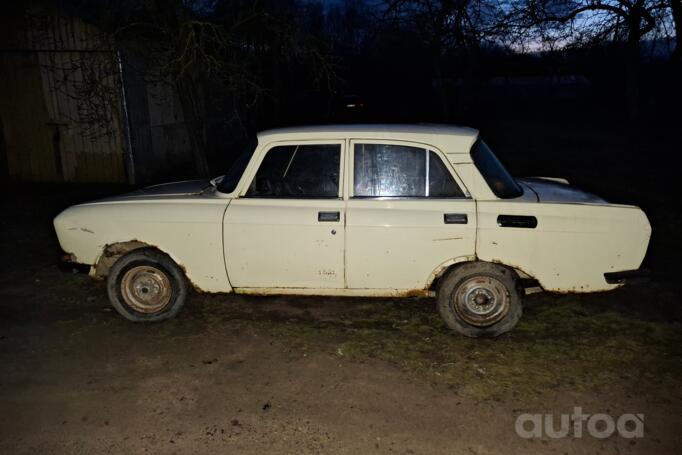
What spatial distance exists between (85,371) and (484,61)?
54.2 ft

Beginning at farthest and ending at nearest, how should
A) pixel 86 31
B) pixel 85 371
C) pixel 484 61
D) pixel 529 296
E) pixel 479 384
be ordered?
pixel 484 61 → pixel 86 31 → pixel 529 296 → pixel 85 371 → pixel 479 384

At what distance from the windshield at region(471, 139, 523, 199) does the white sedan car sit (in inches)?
0.6

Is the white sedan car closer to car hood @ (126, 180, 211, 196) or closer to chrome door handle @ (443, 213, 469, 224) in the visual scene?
chrome door handle @ (443, 213, 469, 224)

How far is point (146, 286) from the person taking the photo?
509 centimetres

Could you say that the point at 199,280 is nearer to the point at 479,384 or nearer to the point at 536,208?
the point at 479,384

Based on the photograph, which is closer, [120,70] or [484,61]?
[120,70]

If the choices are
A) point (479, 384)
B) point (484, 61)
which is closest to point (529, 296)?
point (479, 384)

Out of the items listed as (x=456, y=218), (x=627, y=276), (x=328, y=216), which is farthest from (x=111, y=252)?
(x=627, y=276)

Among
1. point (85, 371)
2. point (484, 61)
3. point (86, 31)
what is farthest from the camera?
point (484, 61)

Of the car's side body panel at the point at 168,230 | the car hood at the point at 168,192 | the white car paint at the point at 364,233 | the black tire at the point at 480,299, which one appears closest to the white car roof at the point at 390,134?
the white car paint at the point at 364,233

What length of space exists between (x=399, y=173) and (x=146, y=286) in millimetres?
2488

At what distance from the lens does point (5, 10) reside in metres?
11.0

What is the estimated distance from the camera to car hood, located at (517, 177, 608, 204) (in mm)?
4679

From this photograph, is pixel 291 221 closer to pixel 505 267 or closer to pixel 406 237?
pixel 406 237
